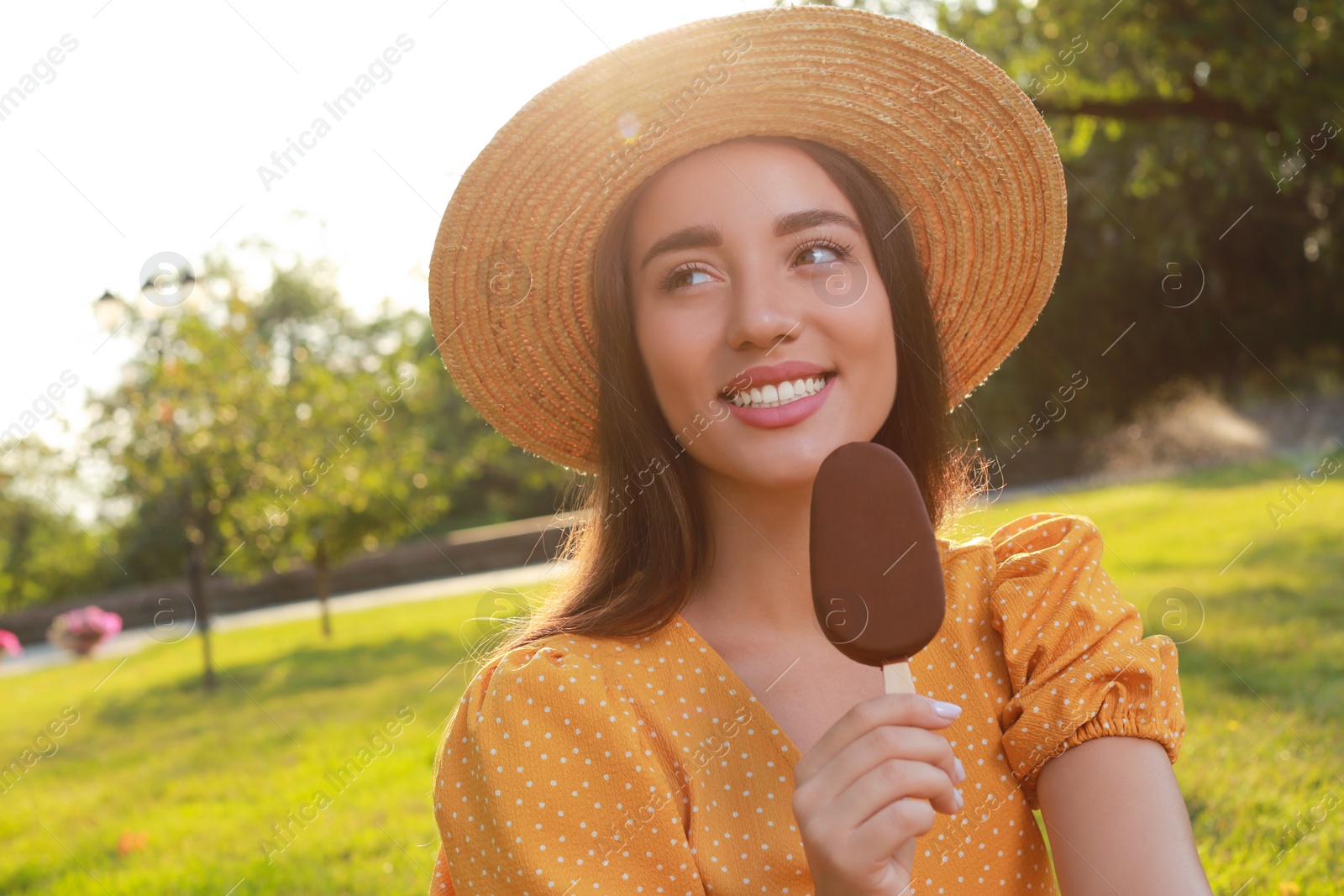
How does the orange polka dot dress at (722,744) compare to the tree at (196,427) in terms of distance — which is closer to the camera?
the orange polka dot dress at (722,744)

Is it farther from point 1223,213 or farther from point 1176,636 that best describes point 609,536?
point 1223,213

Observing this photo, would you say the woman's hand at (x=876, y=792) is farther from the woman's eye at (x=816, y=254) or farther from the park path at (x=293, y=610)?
the park path at (x=293, y=610)

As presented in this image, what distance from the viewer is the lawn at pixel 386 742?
327 centimetres

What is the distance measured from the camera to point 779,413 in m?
1.76

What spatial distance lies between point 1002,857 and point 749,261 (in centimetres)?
109

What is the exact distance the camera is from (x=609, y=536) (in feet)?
6.94

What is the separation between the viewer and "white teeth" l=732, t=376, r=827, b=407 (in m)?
1.76

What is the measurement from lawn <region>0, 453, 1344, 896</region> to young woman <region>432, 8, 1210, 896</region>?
61cm

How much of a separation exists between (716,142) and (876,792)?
4.04ft

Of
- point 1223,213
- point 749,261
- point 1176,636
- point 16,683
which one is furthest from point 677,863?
point 1223,213

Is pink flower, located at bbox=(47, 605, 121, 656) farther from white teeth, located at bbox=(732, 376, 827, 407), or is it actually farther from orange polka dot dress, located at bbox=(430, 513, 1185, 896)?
white teeth, located at bbox=(732, 376, 827, 407)

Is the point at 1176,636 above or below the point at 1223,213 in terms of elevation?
below

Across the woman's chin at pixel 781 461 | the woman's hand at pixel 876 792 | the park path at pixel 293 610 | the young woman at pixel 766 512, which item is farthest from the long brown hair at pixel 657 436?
the park path at pixel 293 610

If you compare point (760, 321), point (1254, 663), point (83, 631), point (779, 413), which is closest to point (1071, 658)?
point (779, 413)
